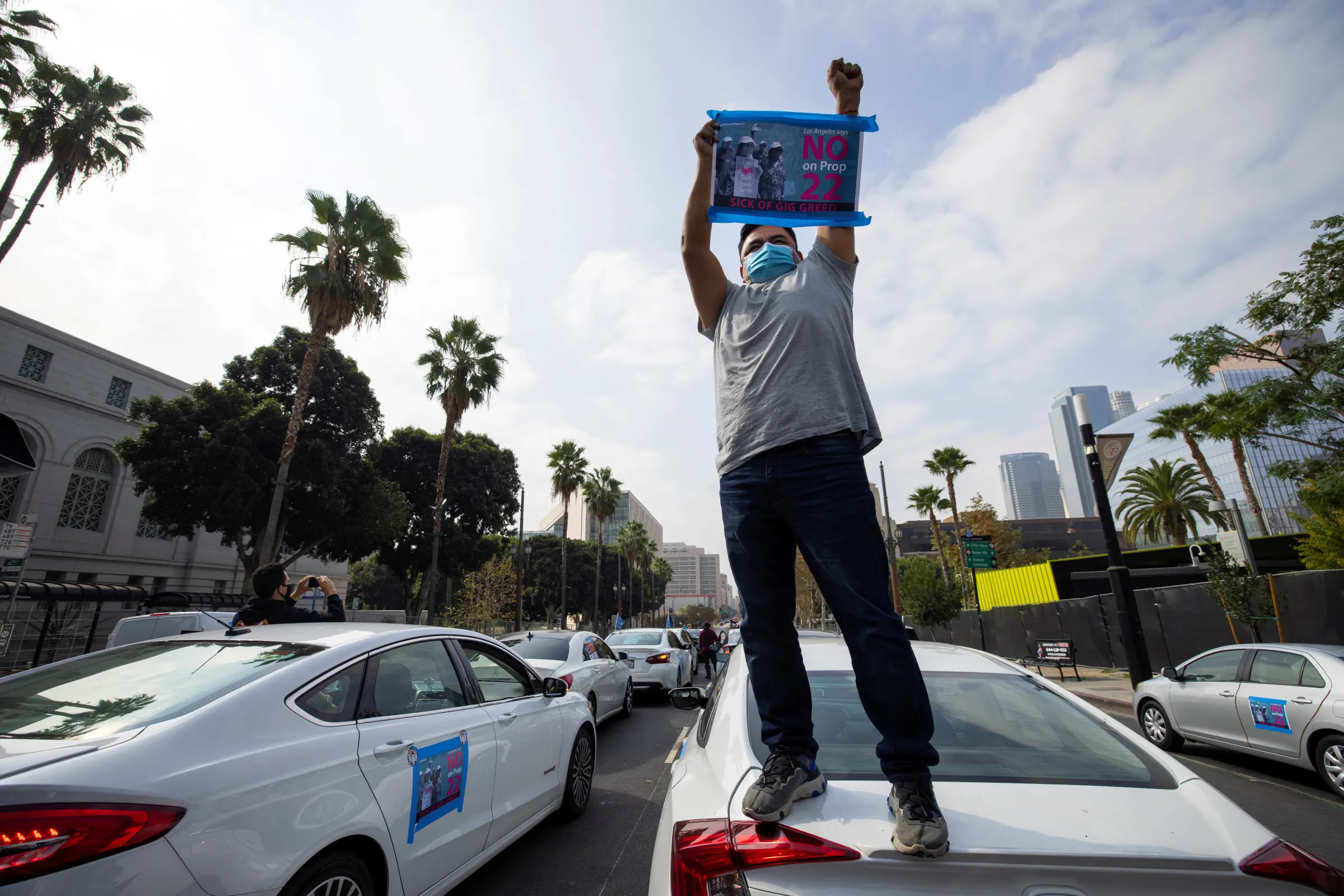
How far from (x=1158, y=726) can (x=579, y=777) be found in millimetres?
7388

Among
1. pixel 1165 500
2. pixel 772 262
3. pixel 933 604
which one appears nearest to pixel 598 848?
pixel 772 262

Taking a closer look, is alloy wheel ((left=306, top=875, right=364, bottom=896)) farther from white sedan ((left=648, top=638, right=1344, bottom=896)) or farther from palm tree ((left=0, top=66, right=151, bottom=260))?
palm tree ((left=0, top=66, right=151, bottom=260))

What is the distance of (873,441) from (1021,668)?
139 cm

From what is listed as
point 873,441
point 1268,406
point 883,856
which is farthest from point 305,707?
point 1268,406

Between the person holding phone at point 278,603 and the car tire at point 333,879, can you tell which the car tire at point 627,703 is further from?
the car tire at point 333,879

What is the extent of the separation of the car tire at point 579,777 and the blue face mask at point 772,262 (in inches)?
152

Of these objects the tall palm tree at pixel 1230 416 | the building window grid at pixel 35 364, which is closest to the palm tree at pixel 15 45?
the building window grid at pixel 35 364

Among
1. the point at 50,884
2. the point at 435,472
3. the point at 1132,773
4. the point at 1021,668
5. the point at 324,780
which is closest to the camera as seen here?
the point at 50,884

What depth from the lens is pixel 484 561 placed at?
3669 centimetres

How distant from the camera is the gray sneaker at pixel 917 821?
1.31 metres

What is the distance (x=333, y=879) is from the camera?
222 cm

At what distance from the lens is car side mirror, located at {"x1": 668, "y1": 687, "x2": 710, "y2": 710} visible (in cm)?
343

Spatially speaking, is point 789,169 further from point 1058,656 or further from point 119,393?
point 119,393

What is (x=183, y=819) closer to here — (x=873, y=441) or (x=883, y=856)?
(x=883, y=856)
